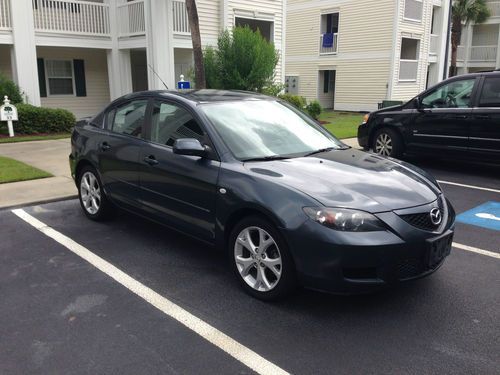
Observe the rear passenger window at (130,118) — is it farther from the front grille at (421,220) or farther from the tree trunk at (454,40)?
the tree trunk at (454,40)

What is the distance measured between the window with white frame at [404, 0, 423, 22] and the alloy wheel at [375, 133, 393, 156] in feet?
54.0

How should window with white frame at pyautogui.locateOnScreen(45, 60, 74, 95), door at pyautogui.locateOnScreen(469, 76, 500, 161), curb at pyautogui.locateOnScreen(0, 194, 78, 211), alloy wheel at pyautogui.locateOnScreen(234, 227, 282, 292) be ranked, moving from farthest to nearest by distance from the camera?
window with white frame at pyautogui.locateOnScreen(45, 60, 74, 95) < door at pyautogui.locateOnScreen(469, 76, 500, 161) < curb at pyautogui.locateOnScreen(0, 194, 78, 211) < alloy wheel at pyautogui.locateOnScreen(234, 227, 282, 292)

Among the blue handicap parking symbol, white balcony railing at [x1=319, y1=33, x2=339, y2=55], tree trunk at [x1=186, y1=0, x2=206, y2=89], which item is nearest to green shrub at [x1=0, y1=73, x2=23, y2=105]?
tree trunk at [x1=186, y1=0, x2=206, y2=89]

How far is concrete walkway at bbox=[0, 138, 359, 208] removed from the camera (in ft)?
23.1

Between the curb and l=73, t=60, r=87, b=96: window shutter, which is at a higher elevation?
l=73, t=60, r=87, b=96: window shutter

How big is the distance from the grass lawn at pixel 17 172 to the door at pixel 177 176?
13.3 ft

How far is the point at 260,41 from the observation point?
15.3 meters

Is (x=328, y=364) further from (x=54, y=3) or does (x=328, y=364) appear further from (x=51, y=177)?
(x=54, y=3)

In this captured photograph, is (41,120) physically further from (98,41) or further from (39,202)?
(39,202)

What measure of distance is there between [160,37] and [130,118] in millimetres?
10971

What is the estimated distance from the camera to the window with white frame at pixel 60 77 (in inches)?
679

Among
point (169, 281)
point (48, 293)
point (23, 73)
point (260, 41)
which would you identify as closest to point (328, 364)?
point (169, 281)

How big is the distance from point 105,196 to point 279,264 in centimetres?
281

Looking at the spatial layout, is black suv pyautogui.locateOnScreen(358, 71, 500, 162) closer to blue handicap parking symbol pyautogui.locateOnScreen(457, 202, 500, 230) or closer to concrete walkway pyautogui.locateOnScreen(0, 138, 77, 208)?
blue handicap parking symbol pyautogui.locateOnScreen(457, 202, 500, 230)
